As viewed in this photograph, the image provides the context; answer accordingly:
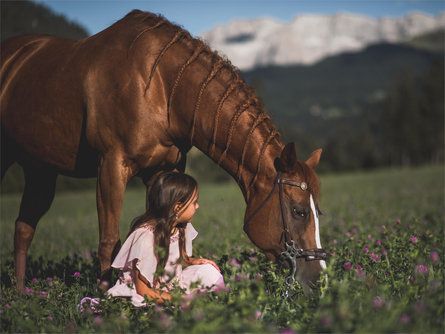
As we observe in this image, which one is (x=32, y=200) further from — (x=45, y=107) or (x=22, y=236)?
(x=45, y=107)

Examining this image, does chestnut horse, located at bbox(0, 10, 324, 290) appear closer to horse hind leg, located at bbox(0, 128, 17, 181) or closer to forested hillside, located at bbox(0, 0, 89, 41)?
horse hind leg, located at bbox(0, 128, 17, 181)

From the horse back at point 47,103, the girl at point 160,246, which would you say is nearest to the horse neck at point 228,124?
the girl at point 160,246

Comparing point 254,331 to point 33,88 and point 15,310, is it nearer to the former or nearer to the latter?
point 15,310

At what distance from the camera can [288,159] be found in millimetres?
2826

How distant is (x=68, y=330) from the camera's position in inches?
96.7

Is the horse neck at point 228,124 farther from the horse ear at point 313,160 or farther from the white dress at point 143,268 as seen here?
the white dress at point 143,268

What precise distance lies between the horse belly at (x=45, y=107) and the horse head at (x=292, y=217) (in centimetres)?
186

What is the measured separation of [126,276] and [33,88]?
2179mm

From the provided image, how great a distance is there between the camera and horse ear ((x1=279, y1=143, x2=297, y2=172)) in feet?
8.99

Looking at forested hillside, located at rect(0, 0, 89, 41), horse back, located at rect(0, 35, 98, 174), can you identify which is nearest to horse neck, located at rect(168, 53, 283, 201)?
horse back, located at rect(0, 35, 98, 174)

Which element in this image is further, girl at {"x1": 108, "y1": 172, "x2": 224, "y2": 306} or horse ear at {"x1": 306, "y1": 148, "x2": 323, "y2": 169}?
horse ear at {"x1": 306, "y1": 148, "x2": 323, "y2": 169}

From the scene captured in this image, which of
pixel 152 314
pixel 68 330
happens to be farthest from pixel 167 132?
pixel 68 330

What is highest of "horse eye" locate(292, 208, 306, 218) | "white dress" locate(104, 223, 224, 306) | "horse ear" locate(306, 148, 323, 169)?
"horse ear" locate(306, 148, 323, 169)

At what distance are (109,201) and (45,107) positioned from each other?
4.10 ft
